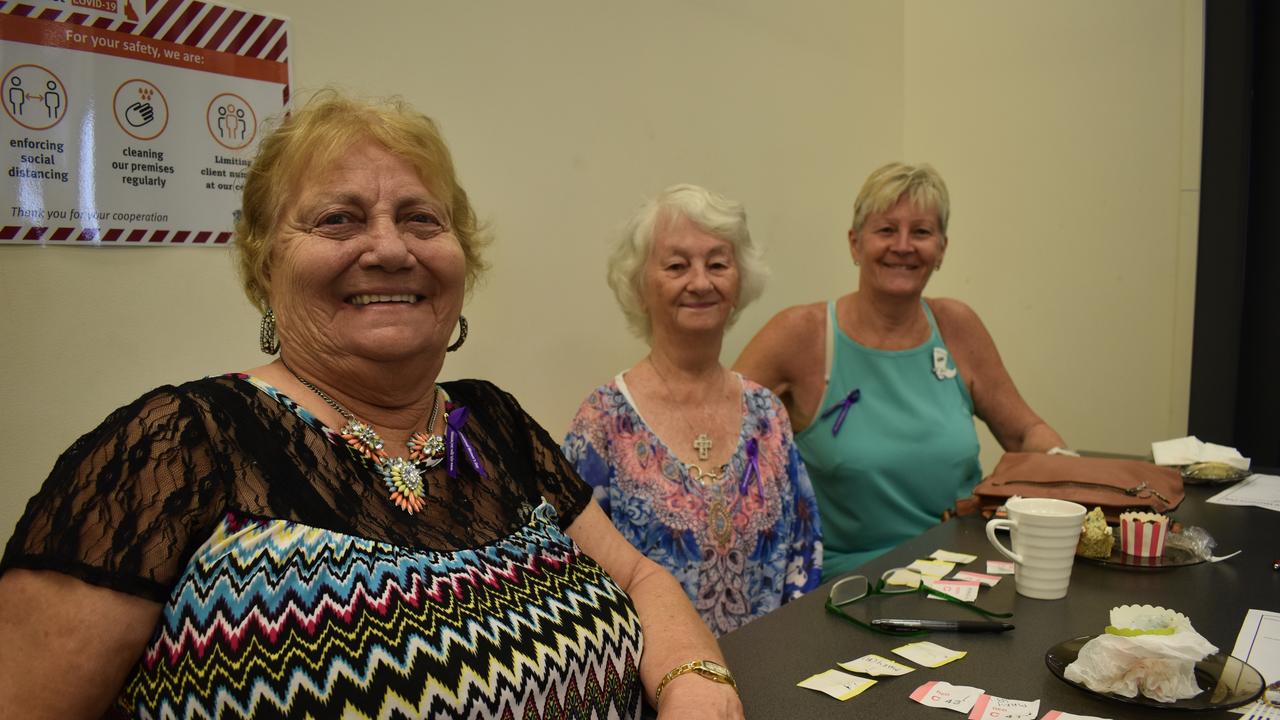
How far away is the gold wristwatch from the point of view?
3.98ft

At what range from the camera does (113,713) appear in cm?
103

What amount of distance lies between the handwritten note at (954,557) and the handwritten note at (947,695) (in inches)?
23.4

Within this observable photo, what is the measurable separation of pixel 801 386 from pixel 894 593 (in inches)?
47.7

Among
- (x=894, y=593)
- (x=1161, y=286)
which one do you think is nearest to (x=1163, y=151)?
(x=1161, y=286)

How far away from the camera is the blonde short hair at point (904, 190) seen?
2.71 m

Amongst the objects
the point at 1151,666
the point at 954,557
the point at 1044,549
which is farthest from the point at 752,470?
the point at 1151,666

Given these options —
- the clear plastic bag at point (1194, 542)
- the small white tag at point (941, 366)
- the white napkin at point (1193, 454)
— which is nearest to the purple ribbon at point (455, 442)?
the clear plastic bag at point (1194, 542)

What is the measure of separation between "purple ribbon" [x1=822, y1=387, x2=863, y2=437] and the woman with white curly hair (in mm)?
392

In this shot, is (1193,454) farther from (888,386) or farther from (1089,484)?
(888,386)

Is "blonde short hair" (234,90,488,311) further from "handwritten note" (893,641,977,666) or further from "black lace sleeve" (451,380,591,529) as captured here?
"handwritten note" (893,641,977,666)

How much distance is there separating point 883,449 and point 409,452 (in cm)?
163

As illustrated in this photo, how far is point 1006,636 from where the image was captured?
1.40 m

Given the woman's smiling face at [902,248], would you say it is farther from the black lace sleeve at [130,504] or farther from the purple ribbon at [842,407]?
the black lace sleeve at [130,504]

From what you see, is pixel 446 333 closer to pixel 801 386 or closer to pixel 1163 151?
pixel 801 386
